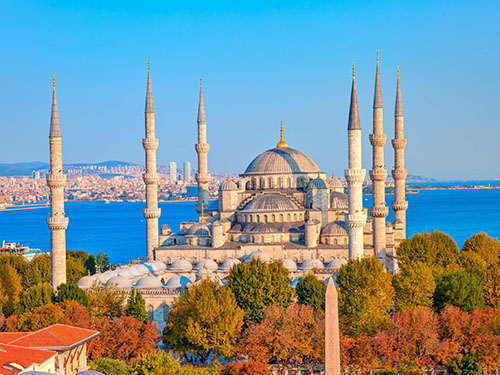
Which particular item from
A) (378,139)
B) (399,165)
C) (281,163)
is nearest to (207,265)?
(281,163)

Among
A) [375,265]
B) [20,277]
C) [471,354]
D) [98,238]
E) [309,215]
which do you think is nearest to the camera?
[471,354]

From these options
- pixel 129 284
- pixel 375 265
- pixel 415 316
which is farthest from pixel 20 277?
pixel 415 316

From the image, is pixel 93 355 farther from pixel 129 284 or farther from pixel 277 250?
pixel 277 250

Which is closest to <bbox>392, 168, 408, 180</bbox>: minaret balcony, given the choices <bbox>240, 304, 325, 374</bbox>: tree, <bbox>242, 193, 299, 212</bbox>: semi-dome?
<bbox>242, 193, 299, 212</bbox>: semi-dome

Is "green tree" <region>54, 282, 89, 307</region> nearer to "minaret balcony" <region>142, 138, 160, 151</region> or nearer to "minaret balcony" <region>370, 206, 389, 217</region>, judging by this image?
"minaret balcony" <region>142, 138, 160, 151</region>

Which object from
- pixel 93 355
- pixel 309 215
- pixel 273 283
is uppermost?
pixel 309 215

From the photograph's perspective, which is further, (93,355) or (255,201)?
(255,201)

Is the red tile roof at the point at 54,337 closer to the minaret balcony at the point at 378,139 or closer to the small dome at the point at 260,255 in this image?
the small dome at the point at 260,255

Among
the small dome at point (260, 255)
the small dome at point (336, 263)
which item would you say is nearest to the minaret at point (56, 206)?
the small dome at point (260, 255)
